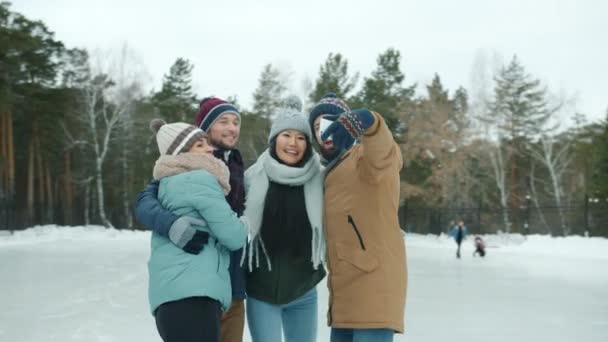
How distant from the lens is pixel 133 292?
8453 mm

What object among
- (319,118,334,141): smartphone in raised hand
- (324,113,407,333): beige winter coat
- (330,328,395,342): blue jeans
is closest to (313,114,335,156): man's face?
(319,118,334,141): smartphone in raised hand

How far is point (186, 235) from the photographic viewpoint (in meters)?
2.31

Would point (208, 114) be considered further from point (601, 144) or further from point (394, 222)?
point (601, 144)

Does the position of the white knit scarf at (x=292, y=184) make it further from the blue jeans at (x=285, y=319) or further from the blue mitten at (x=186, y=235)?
the blue mitten at (x=186, y=235)

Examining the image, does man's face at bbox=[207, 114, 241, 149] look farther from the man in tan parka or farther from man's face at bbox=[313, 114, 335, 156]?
the man in tan parka

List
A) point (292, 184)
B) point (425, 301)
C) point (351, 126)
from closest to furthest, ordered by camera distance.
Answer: point (351, 126) → point (292, 184) → point (425, 301)

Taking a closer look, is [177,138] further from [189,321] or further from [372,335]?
[372,335]

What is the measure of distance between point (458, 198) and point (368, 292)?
36.7 metres

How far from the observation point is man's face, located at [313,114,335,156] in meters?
2.83


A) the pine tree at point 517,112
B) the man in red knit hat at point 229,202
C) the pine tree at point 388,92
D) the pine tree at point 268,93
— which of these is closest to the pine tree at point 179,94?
the pine tree at point 268,93

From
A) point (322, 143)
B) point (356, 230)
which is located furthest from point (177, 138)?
point (356, 230)

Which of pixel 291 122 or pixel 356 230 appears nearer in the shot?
pixel 356 230

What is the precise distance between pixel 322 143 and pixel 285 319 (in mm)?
941

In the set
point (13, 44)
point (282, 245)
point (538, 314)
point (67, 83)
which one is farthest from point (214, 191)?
point (67, 83)
